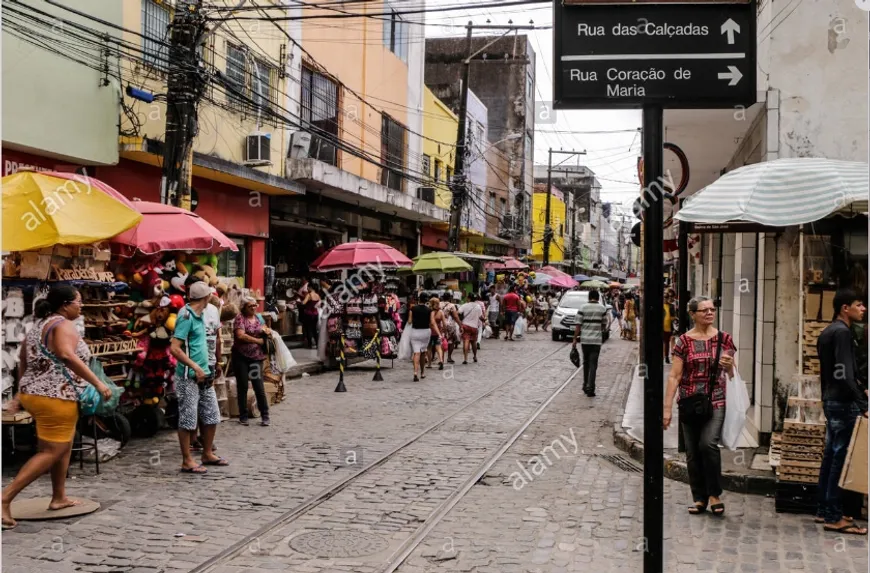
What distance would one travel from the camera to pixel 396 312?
735 inches

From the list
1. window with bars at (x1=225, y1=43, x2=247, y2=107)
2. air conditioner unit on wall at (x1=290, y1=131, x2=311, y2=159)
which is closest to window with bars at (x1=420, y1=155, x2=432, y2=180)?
air conditioner unit on wall at (x1=290, y1=131, x2=311, y2=159)

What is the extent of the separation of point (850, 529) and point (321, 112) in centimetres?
1842

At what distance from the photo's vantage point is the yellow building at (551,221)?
62719 millimetres

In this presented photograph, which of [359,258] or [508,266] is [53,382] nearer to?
[359,258]

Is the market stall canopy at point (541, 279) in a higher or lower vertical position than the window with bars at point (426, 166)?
lower

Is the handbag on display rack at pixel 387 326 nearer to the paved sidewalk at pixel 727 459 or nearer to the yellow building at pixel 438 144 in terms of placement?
the paved sidewalk at pixel 727 459

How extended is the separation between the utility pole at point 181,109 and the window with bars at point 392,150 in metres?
13.8

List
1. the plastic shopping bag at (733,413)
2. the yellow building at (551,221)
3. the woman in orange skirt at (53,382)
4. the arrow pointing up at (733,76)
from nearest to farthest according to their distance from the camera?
the arrow pointing up at (733,76) → the woman in orange skirt at (53,382) → the plastic shopping bag at (733,413) → the yellow building at (551,221)

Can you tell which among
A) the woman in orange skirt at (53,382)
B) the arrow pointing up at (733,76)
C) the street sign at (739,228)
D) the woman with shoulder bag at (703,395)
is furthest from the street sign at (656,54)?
the street sign at (739,228)

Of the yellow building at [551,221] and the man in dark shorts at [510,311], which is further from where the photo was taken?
the yellow building at [551,221]

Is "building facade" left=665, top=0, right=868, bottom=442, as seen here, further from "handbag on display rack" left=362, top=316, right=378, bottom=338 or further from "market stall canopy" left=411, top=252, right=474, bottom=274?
"market stall canopy" left=411, top=252, right=474, bottom=274

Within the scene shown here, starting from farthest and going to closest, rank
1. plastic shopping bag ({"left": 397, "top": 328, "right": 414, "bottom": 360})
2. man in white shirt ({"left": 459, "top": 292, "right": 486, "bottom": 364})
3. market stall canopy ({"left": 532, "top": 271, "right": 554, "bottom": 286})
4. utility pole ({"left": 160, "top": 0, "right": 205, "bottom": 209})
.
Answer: market stall canopy ({"left": 532, "top": 271, "right": 554, "bottom": 286})
man in white shirt ({"left": 459, "top": 292, "right": 486, "bottom": 364})
plastic shopping bag ({"left": 397, "top": 328, "right": 414, "bottom": 360})
utility pole ({"left": 160, "top": 0, "right": 205, "bottom": 209})

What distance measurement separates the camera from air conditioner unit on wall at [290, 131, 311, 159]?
2008 centimetres

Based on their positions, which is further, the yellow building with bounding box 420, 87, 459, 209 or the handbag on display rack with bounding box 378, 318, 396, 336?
the yellow building with bounding box 420, 87, 459, 209
